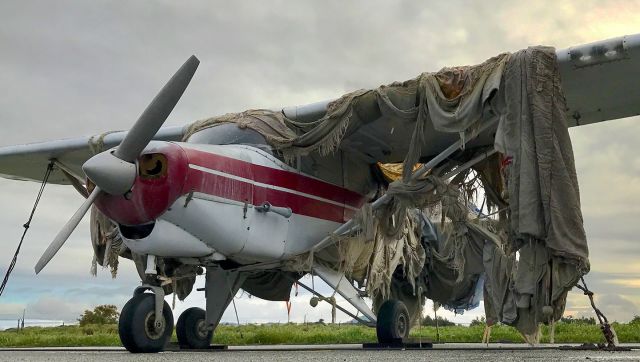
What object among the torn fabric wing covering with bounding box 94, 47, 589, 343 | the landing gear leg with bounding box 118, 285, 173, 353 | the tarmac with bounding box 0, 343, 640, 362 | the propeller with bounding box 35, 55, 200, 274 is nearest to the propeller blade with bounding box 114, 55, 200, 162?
the propeller with bounding box 35, 55, 200, 274

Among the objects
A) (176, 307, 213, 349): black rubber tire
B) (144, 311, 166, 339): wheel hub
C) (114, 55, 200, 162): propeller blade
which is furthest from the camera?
(176, 307, 213, 349): black rubber tire

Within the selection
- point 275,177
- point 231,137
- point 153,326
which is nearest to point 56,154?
point 231,137

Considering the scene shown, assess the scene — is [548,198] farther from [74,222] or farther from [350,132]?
[74,222]

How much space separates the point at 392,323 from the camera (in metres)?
9.38

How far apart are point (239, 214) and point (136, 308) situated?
1614 millimetres

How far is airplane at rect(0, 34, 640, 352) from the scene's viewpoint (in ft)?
22.9

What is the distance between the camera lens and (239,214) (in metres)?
8.02

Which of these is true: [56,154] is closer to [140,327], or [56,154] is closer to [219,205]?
[219,205]

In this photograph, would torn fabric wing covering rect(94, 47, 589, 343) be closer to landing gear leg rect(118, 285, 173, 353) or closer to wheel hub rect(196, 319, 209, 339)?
wheel hub rect(196, 319, 209, 339)

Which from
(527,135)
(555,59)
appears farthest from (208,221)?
(555,59)

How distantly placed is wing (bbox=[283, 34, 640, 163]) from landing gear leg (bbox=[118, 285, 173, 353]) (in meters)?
3.28

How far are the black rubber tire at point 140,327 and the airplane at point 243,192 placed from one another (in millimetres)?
12

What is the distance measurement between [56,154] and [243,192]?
18.2ft

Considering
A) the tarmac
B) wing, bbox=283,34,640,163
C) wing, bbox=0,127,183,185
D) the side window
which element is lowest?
the tarmac
